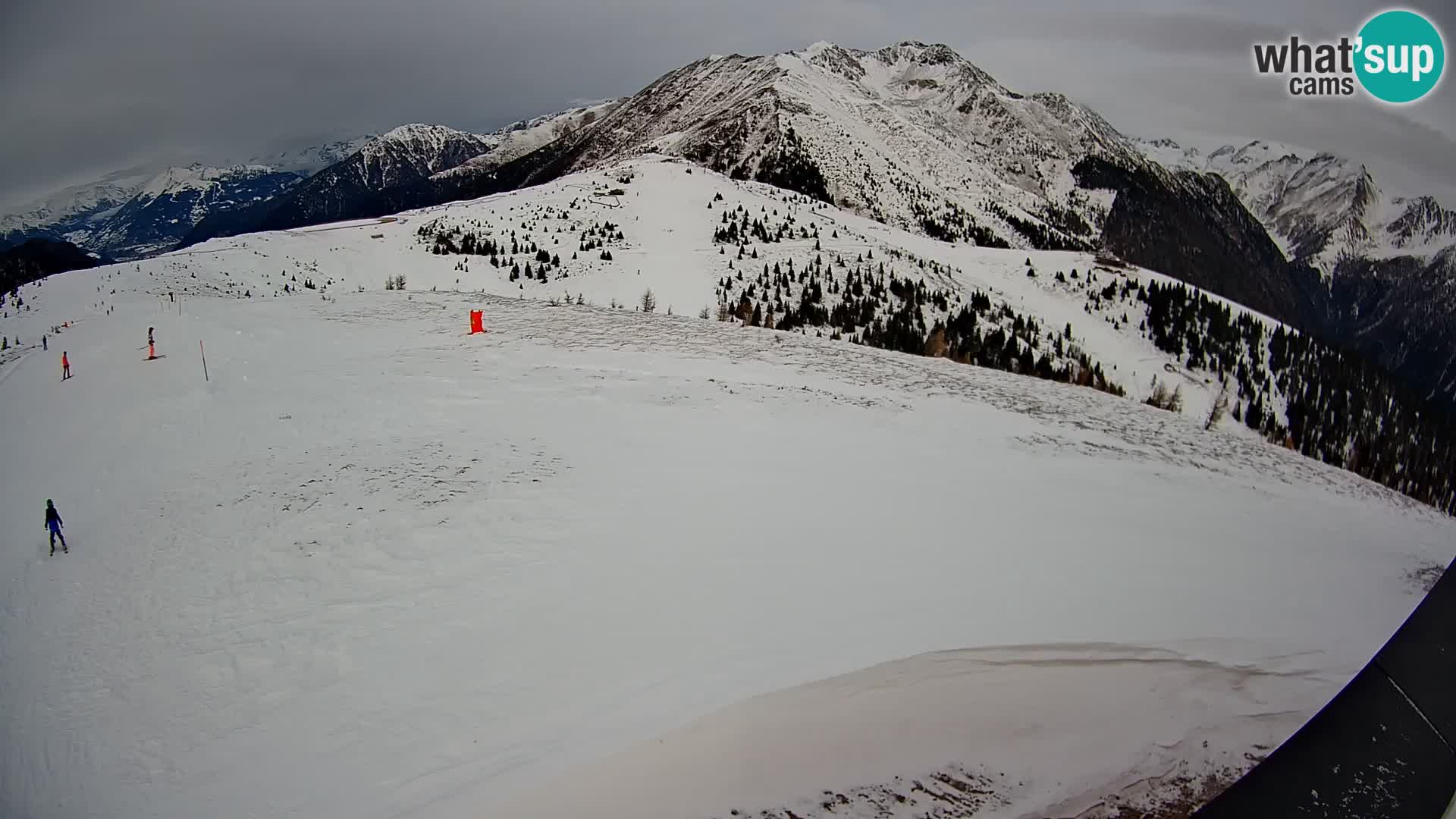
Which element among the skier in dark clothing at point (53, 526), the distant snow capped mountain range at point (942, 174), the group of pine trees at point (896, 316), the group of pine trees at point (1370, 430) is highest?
the distant snow capped mountain range at point (942, 174)

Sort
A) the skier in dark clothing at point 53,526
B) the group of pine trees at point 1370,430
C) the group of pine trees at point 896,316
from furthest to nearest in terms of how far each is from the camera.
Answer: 1. the group of pine trees at point 896,316
2. the skier in dark clothing at point 53,526
3. the group of pine trees at point 1370,430

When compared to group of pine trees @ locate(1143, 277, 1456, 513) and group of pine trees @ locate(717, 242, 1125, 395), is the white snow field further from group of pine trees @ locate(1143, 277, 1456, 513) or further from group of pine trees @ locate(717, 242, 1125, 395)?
group of pine trees @ locate(717, 242, 1125, 395)

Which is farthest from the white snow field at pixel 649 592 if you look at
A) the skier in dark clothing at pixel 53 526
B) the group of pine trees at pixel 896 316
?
the group of pine trees at pixel 896 316

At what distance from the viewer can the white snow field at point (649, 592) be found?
7.61 ft

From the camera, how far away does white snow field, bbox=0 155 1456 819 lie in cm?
232

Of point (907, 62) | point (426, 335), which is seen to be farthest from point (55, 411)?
point (907, 62)

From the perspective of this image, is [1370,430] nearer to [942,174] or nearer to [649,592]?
[649,592]

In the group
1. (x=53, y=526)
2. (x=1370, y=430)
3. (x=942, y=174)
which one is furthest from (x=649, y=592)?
(x=942, y=174)

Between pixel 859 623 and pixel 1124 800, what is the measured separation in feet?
6.45

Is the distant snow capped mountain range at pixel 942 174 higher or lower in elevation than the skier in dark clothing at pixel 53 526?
higher

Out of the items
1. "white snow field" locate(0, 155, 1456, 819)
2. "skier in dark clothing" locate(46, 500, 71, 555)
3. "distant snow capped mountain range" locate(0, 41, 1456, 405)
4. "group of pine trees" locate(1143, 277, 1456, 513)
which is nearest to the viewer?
"group of pine trees" locate(1143, 277, 1456, 513)

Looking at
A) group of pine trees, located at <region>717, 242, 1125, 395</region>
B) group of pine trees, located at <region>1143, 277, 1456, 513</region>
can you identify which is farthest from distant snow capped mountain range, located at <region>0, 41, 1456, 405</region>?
group of pine trees, located at <region>717, 242, 1125, 395</region>

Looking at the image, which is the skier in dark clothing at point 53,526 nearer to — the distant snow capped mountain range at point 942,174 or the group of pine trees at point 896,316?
the distant snow capped mountain range at point 942,174

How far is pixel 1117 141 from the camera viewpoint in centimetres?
16662
